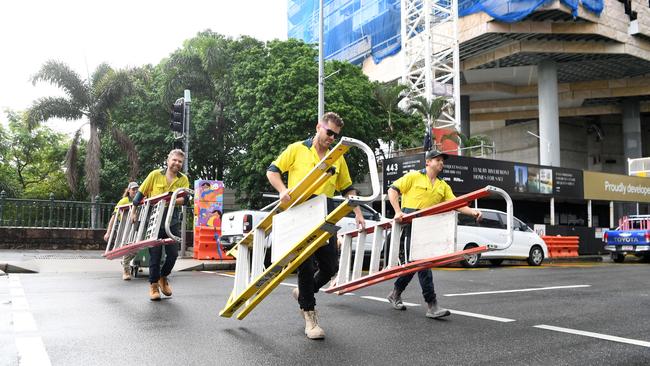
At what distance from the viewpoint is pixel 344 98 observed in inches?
1047

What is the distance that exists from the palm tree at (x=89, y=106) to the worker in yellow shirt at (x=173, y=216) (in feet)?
65.3

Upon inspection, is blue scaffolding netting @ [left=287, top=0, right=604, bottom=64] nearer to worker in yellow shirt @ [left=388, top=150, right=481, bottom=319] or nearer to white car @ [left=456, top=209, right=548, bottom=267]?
white car @ [left=456, top=209, right=548, bottom=267]

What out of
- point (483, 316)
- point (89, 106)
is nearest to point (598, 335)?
point (483, 316)

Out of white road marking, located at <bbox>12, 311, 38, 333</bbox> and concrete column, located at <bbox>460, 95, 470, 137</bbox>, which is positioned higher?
concrete column, located at <bbox>460, 95, 470, 137</bbox>

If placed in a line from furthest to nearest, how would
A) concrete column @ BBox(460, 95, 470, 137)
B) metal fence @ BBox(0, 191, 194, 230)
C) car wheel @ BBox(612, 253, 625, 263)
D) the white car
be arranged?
concrete column @ BBox(460, 95, 470, 137), car wheel @ BBox(612, 253, 625, 263), metal fence @ BBox(0, 191, 194, 230), the white car

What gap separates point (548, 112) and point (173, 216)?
36220 mm

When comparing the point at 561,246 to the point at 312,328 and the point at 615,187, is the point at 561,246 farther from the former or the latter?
the point at 312,328

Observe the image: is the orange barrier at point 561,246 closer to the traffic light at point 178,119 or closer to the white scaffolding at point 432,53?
the white scaffolding at point 432,53

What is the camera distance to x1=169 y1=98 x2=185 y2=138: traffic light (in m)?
13.1

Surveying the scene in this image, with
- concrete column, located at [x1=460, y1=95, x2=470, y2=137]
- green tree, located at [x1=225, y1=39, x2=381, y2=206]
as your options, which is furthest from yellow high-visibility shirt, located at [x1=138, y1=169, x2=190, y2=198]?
concrete column, located at [x1=460, y1=95, x2=470, y2=137]

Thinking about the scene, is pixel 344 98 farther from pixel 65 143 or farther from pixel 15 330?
pixel 65 143

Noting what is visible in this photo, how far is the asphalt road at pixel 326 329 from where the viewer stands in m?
4.01

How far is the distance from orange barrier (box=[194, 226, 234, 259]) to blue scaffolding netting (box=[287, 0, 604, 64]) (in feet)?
85.1

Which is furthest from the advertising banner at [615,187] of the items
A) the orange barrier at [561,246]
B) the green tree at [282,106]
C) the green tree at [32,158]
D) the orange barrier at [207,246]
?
the green tree at [32,158]
